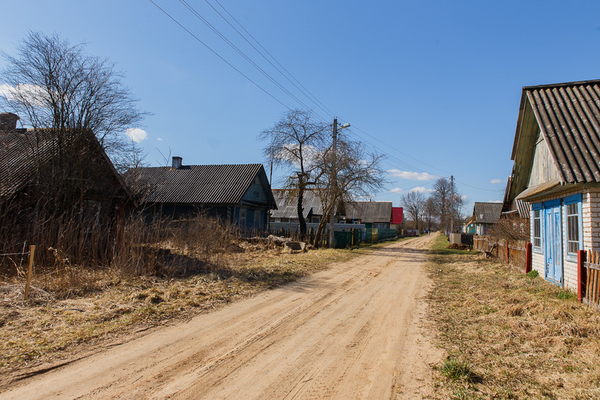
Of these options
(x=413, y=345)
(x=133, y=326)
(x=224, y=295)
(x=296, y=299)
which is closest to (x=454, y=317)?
(x=413, y=345)

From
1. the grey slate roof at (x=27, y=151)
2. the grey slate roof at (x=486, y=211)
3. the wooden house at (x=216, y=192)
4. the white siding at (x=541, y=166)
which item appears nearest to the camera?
the white siding at (x=541, y=166)

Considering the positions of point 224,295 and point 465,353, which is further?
point 224,295

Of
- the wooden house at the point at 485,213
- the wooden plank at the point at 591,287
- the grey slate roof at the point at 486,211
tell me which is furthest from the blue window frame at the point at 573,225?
the grey slate roof at the point at 486,211

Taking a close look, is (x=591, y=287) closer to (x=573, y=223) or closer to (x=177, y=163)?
(x=573, y=223)

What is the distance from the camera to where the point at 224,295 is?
8055 millimetres

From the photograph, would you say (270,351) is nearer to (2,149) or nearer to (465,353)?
(465,353)

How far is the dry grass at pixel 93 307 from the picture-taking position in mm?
4619

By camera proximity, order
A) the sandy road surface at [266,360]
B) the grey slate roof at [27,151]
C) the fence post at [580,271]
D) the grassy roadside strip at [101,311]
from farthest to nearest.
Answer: the grey slate roof at [27,151] < the fence post at [580,271] < the grassy roadside strip at [101,311] < the sandy road surface at [266,360]

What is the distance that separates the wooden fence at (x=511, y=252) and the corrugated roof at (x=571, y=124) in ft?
16.1

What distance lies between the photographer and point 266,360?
447cm

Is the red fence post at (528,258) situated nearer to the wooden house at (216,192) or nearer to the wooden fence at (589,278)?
the wooden fence at (589,278)

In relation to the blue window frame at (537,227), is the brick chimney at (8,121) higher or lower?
higher

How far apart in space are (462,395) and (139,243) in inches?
328

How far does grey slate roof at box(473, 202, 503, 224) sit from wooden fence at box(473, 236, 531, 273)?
1303 inches
